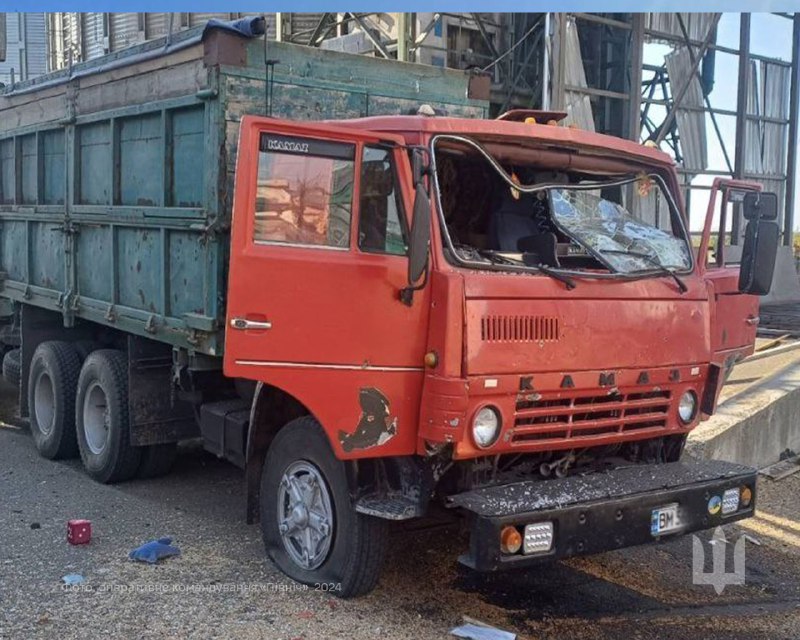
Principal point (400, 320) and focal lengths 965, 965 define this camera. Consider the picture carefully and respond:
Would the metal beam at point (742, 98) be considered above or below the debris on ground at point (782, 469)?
above

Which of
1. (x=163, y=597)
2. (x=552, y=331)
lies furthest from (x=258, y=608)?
(x=552, y=331)

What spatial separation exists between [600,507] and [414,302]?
1.25m

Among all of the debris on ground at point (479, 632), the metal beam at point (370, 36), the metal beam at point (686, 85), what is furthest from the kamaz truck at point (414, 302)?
the metal beam at point (686, 85)

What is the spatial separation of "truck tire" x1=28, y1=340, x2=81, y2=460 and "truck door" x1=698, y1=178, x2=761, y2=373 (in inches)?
184

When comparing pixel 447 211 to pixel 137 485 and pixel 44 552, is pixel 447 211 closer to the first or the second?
pixel 44 552

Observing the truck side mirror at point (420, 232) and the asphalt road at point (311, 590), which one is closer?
the truck side mirror at point (420, 232)

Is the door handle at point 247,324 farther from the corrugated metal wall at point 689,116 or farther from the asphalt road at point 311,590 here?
the corrugated metal wall at point 689,116

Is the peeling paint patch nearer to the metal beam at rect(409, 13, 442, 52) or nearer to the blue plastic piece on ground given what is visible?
the blue plastic piece on ground

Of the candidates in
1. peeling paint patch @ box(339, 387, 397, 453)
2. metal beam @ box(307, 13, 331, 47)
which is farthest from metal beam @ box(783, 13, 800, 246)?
peeling paint patch @ box(339, 387, 397, 453)

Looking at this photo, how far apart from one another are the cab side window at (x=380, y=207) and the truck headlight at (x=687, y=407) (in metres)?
1.73

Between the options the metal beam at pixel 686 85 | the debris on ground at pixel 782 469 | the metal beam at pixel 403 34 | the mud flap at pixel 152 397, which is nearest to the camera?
the mud flap at pixel 152 397

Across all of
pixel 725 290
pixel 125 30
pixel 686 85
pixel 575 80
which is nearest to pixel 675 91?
pixel 686 85

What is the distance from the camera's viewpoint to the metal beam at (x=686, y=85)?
16016 mm
